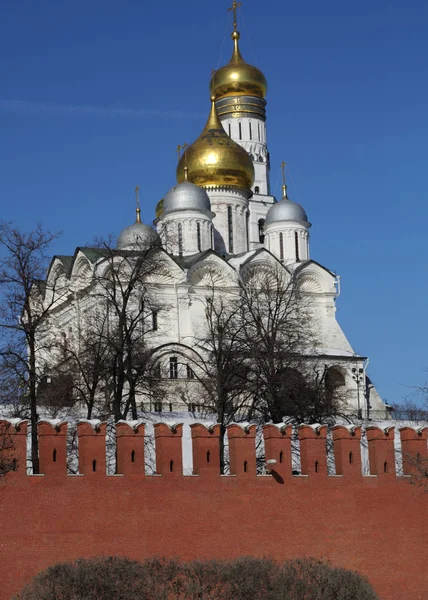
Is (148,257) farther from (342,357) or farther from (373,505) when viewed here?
(342,357)

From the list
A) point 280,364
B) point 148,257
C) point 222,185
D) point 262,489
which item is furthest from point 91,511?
point 222,185

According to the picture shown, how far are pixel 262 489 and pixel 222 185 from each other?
142ft

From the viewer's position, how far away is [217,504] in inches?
778

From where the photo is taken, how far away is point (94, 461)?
19.0 meters

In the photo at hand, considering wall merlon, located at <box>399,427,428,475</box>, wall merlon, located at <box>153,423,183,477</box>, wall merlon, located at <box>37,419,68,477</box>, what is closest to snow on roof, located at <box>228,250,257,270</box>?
wall merlon, located at <box>399,427,428,475</box>

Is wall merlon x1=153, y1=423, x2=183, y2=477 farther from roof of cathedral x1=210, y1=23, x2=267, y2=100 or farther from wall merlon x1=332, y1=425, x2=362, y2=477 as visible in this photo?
roof of cathedral x1=210, y1=23, x2=267, y2=100

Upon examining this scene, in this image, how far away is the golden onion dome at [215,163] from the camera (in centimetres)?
6234

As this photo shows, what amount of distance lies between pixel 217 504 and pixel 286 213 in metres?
42.1

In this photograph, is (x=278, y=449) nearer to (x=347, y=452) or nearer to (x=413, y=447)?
(x=347, y=452)

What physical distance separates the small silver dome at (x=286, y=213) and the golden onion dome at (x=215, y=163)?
244 centimetres

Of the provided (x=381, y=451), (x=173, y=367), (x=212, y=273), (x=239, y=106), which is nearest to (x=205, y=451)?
(x=381, y=451)

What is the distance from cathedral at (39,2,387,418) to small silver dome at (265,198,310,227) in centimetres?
5

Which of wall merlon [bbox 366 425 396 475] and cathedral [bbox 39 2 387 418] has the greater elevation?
cathedral [bbox 39 2 387 418]

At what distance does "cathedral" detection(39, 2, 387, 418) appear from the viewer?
168 ft
